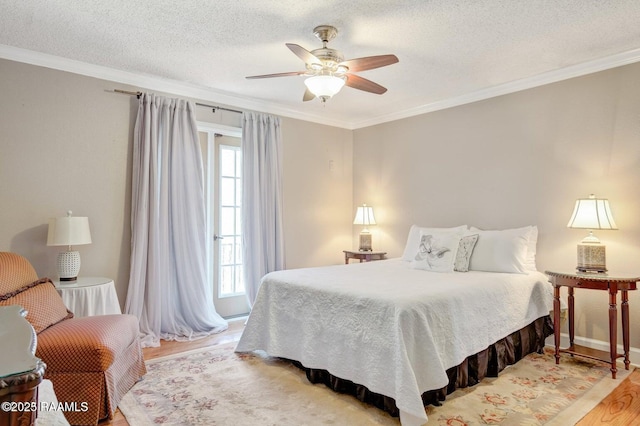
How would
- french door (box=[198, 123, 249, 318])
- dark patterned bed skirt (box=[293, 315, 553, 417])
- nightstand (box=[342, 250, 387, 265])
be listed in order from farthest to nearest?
nightstand (box=[342, 250, 387, 265]) < french door (box=[198, 123, 249, 318]) < dark patterned bed skirt (box=[293, 315, 553, 417])

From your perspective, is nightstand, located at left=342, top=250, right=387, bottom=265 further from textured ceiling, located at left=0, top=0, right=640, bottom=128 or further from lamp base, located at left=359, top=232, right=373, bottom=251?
textured ceiling, located at left=0, top=0, right=640, bottom=128

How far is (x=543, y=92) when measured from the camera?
3.56 metres

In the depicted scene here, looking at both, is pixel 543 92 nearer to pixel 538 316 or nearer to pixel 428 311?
pixel 538 316

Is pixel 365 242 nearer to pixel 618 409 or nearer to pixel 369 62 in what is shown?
pixel 369 62

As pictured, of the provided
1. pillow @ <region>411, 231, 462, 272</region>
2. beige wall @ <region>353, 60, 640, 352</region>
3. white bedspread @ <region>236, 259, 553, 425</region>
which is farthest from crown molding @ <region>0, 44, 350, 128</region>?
pillow @ <region>411, 231, 462, 272</region>

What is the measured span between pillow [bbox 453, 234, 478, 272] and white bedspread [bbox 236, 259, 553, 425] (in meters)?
0.18

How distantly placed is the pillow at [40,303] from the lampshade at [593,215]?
3.73 m

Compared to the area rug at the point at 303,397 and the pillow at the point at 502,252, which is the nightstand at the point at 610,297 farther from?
the pillow at the point at 502,252

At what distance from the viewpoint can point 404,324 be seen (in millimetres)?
2131

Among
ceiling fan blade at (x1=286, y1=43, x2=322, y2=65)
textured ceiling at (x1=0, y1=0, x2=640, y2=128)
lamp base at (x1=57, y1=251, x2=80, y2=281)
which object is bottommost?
lamp base at (x1=57, y1=251, x2=80, y2=281)

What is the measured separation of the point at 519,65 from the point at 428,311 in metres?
2.41

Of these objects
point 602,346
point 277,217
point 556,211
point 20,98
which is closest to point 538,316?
point 602,346

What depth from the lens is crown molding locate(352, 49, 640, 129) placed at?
10.1 ft

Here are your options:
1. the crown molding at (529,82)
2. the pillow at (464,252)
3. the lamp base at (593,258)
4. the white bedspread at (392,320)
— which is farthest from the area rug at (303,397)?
the crown molding at (529,82)
